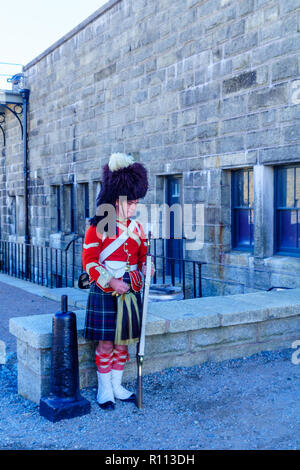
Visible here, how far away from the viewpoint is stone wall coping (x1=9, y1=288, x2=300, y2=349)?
13.6 ft

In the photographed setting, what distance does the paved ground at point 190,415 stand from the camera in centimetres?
338

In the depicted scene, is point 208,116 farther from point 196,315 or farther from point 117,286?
point 117,286

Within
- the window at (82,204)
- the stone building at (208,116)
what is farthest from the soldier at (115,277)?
the window at (82,204)

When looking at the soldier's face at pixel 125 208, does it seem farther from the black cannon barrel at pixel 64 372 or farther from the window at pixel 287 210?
the window at pixel 287 210

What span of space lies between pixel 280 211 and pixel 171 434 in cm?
462

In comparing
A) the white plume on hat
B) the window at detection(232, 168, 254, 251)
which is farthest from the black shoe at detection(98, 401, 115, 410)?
the window at detection(232, 168, 254, 251)

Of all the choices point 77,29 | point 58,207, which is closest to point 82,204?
point 58,207

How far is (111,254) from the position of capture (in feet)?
13.3

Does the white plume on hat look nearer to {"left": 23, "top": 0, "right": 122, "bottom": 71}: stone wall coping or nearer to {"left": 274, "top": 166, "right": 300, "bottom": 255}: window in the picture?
{"left": 274, "top": 166, "right": 300, "bottom": 255}: window

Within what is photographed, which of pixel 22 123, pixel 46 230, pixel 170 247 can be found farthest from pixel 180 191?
pixel 22 123

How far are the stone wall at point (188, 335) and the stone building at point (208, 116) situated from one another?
6.41 ft

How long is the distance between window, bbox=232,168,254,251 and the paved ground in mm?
3214
